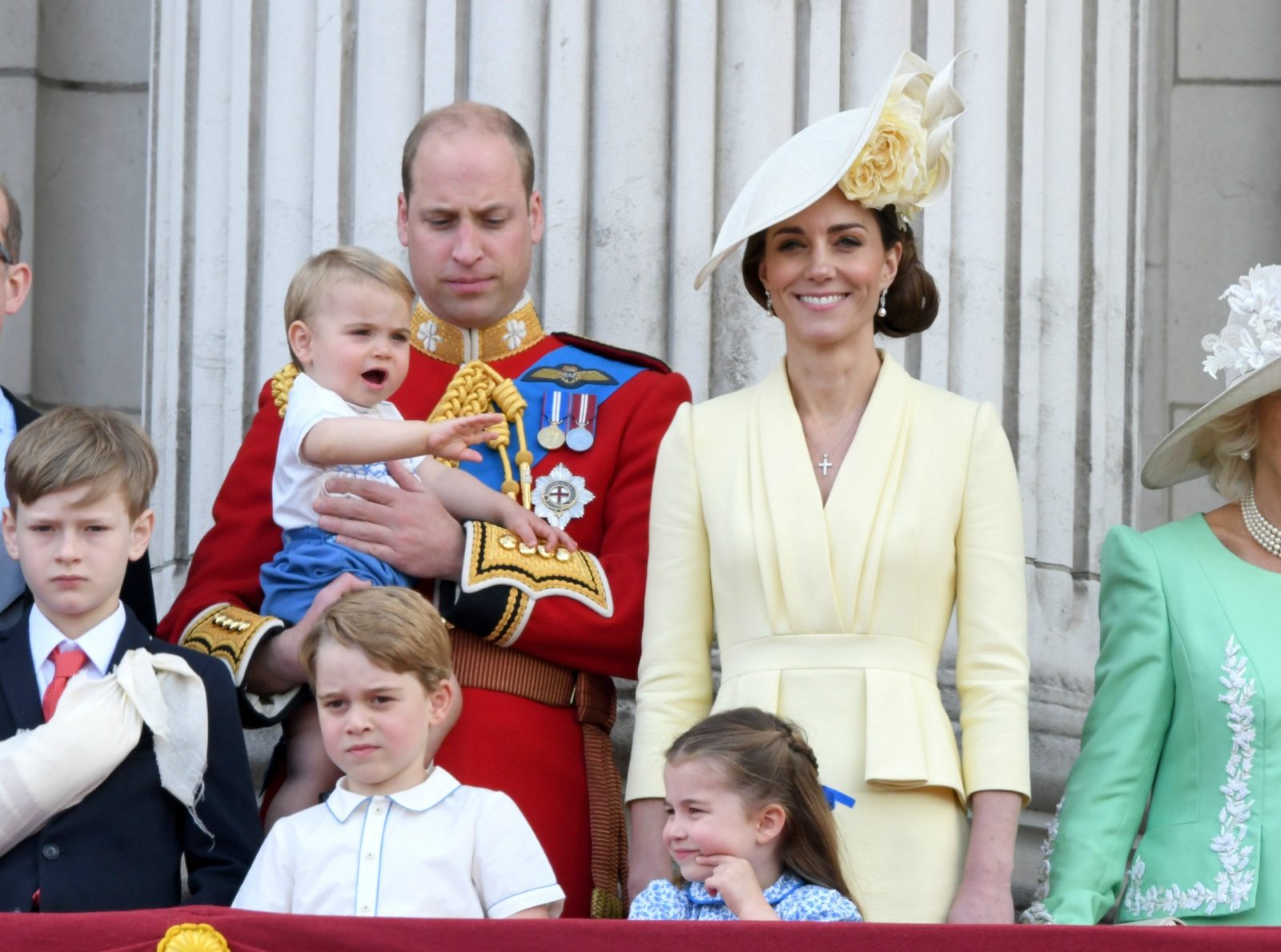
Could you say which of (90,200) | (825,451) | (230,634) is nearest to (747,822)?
(825,451)

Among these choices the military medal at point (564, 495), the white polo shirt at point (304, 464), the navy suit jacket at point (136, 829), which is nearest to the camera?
the navy suit jacket at point (136, 829)

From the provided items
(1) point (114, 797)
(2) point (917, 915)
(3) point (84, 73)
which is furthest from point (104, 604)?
(3) point (84, 73)

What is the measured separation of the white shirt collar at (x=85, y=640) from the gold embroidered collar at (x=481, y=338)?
100 cm

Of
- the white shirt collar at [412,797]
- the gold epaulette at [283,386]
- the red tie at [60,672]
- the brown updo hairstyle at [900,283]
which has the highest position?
the brown updo hairstyle at [900,283]

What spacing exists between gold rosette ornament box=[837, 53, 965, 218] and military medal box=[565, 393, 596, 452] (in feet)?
2.33

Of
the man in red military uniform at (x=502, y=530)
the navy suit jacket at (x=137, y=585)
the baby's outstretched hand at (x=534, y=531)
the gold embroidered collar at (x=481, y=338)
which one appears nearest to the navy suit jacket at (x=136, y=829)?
the man in red military uniform at (x=502, y=530)

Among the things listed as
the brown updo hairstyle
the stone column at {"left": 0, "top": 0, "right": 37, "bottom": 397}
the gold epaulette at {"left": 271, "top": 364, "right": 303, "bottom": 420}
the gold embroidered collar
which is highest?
the stone column at {"left": 0, "top": 0, "right": 37, "bottom": 397}

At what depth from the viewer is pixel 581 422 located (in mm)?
4555

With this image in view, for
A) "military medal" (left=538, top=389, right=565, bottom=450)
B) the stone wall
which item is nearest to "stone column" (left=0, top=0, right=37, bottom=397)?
the stone wall

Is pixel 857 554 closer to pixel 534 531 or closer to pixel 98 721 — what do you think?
pixel 534 531

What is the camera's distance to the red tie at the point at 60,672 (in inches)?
153

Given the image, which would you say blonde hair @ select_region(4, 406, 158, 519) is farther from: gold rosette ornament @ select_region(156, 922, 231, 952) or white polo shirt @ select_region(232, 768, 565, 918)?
gold rosette ornament @ select_region(156, 922, 231, 952)

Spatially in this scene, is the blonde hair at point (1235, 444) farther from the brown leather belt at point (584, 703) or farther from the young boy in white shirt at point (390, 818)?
the young boy in white shirt at point (390, 818)

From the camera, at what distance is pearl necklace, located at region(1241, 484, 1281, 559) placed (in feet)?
13.6
